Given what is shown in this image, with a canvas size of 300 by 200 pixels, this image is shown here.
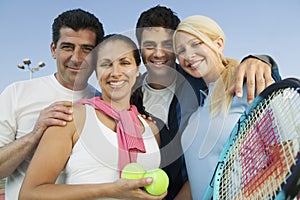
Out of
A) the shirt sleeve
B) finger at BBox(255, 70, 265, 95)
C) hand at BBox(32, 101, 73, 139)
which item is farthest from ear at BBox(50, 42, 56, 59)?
finger at BBox(255, 70, 265, 95)

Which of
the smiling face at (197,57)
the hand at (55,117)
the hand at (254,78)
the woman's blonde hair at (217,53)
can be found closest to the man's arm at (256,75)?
the hand at (254,78)

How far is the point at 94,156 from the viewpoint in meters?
1.15

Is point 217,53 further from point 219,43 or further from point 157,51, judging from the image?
point 157,51

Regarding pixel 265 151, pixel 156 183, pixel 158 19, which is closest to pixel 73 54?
pixel 158 19

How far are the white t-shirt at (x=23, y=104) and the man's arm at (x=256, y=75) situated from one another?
25.8 inches

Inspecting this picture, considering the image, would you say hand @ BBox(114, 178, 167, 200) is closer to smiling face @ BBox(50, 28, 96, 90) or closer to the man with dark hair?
the man with dark hair

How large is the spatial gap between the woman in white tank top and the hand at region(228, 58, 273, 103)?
374 millimetres

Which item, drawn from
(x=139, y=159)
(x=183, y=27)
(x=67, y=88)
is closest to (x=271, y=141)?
(x=139, y=159)

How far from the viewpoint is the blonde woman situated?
128 centimetres

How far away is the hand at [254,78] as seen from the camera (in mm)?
1123

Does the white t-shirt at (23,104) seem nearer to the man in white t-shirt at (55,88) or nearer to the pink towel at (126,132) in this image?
the man in white t-shirt at (55,88)

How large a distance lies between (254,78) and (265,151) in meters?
0.23

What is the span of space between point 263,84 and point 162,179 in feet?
1.44

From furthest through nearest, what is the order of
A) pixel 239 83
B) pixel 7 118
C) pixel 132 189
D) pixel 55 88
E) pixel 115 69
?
1. pixel 55 88
2. pixel 7 118
3. pixel 115 69
4. pixel 239 83
5. pixel 132 189
